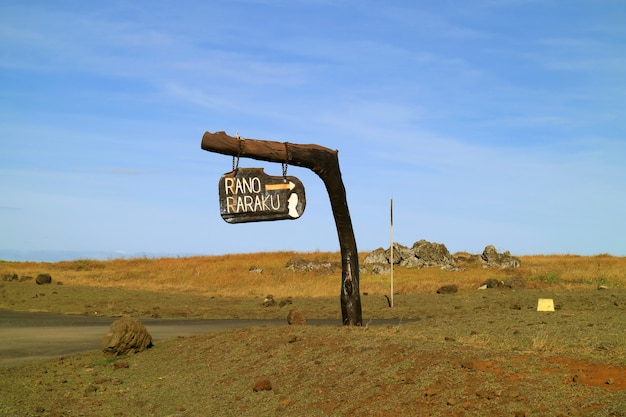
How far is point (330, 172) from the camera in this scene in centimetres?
1341

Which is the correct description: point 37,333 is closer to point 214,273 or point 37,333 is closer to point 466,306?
point 466,306

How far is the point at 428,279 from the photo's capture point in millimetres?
37656

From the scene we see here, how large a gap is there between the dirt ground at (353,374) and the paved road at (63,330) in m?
1.94

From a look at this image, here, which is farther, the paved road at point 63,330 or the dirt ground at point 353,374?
the paved road at point 63,330

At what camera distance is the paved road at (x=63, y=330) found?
16.3 meters

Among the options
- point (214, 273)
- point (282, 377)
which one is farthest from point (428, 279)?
point (282, 377)

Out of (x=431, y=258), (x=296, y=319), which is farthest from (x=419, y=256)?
(x=296, y=319)

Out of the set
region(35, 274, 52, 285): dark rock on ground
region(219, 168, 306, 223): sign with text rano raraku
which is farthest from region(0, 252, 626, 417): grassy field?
region(35, 274, 52, 285): dark rock on ground

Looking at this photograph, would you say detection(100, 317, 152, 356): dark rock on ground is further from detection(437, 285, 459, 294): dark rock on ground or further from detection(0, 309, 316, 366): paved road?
detection(437, 285, 459, 294): dark rock on ground

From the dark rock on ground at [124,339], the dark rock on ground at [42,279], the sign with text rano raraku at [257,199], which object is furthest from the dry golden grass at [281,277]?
the sign with text rano raraku at [257,199]

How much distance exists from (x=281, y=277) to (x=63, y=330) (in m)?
20.4

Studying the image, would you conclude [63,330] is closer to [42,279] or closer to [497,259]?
[42,279]

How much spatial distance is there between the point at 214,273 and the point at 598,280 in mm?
22055

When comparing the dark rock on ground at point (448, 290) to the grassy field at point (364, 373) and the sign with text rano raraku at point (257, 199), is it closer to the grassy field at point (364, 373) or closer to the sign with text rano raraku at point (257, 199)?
the grassy field at point (364, 373)
